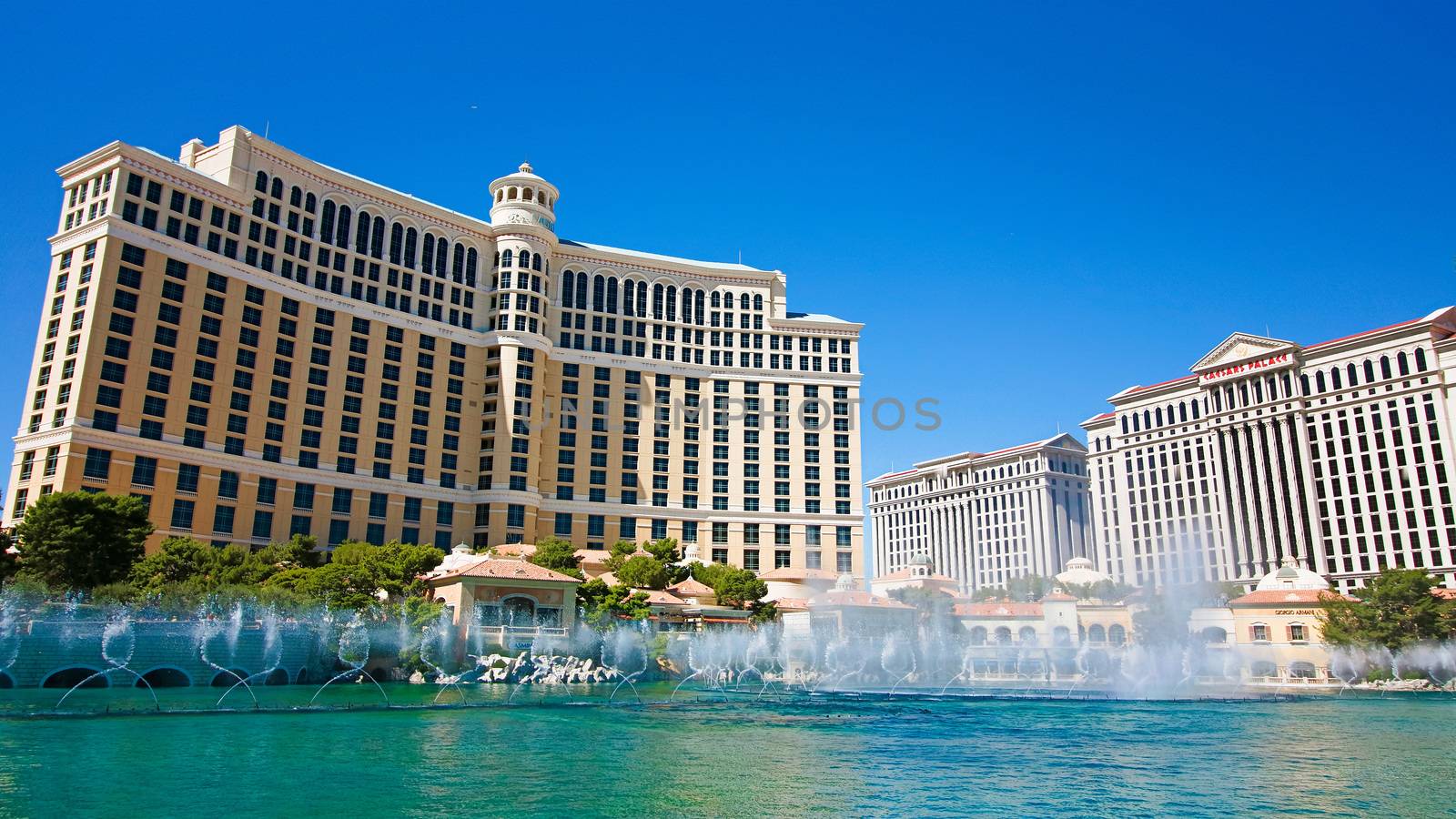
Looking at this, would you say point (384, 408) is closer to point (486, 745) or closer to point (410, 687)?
point (410, 687)

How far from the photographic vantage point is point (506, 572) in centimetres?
6812

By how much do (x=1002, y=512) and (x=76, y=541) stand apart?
481 feet

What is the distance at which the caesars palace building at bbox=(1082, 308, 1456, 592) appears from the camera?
107 meters

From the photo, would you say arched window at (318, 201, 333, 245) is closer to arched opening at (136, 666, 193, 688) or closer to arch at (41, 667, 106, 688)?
arched opening at (136, 666, 193, 688)

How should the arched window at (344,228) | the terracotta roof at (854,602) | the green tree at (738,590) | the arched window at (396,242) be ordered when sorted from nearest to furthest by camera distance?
the terracotta roof at (854,602) < the green tree at (738,590) < the arched window at (344,228) < the arched window at (396,242)

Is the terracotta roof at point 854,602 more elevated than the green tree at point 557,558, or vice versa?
the green tree at point 557,558

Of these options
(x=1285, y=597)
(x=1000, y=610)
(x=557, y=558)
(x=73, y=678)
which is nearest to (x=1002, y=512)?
(x=1000, y=610)

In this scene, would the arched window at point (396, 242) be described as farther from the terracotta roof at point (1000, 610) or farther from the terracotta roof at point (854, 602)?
the terracotta roof at point (1000, 610)

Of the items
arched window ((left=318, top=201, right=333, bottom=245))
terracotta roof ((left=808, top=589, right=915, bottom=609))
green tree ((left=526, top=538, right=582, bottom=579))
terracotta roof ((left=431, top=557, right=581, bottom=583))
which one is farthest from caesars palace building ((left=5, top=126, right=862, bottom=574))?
terracotta roof ((left=431, top=557, right=581, bottom=583))

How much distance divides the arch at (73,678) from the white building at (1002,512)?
134391 mm

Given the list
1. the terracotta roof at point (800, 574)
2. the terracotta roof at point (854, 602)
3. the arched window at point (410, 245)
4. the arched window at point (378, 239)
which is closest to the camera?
the terracotta roof at point (854, 602)

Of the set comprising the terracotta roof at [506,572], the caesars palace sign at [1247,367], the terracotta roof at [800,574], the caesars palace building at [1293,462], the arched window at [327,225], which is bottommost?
the terracotta roof at [506,572]

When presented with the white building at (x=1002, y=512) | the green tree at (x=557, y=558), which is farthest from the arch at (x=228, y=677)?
the white building at (x=1002, y=512)

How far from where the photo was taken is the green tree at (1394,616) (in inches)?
2650
